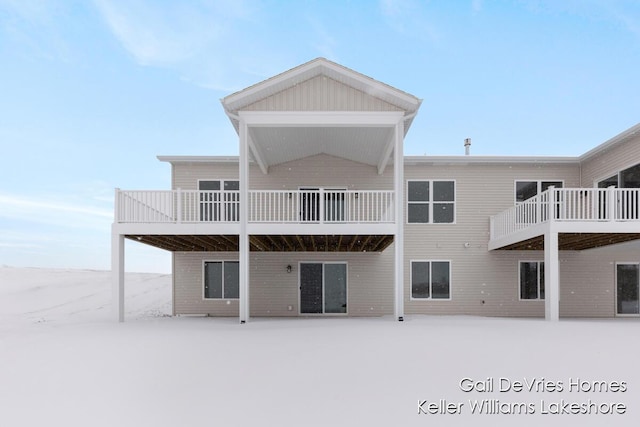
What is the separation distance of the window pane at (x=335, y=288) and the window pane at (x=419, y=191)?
3669 mm

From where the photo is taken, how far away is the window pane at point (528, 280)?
50.1 ft

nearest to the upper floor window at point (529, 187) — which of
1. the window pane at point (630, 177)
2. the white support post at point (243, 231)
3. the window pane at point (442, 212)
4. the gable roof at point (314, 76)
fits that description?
A: the window pane at point (630, 177)

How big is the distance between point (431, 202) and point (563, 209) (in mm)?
4634

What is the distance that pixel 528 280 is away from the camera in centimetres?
1532

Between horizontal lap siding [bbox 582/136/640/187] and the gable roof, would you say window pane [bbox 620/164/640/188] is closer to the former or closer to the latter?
horizontal lap siding [bbox 582/136/640/187]

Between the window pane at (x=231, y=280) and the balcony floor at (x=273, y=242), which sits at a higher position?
the balcony floor at (x=273, y=242)

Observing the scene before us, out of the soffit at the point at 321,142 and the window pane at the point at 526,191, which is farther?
the window pane at the point at 526,191

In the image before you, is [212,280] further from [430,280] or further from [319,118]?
[430,280]

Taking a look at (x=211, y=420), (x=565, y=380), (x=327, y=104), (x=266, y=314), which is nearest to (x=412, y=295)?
(x=266, y=314)

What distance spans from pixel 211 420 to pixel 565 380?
4580 mm

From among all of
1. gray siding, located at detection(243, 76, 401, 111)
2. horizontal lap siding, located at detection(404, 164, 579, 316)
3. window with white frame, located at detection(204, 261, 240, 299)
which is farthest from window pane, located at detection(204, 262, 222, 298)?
horizontal lap siding, located at detection(404, 164, 579, 316)

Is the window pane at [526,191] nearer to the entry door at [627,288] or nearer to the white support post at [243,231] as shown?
the entry door at [627,288]

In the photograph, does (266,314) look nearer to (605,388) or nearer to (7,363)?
(7,363)

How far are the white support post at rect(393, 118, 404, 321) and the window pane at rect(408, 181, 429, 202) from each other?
13.9 feet
